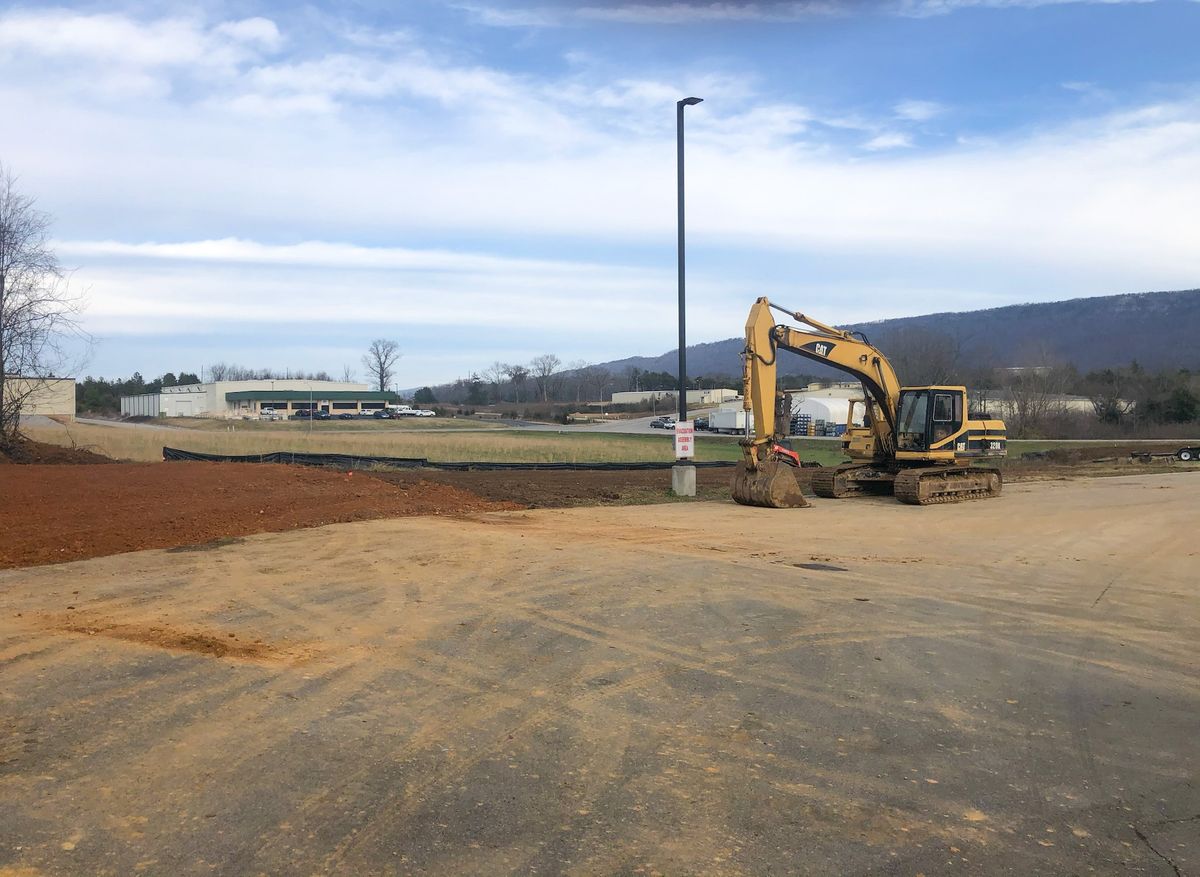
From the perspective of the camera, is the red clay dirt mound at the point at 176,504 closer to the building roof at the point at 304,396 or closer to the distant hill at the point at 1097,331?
the building roof at the point at 304,396

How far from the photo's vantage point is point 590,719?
6.77 m

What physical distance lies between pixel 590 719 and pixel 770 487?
1560cm

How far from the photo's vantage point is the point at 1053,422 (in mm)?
85125

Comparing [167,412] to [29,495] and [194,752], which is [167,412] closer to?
[29,495]

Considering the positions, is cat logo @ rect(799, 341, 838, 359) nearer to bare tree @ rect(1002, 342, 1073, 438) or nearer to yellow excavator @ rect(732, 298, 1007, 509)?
yellow excavator @ rect(732, 298, 1007, 509)

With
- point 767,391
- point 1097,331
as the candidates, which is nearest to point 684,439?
point 767,391

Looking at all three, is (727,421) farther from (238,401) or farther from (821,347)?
(821,347)

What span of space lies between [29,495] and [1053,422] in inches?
3257

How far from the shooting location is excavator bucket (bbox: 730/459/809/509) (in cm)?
2192

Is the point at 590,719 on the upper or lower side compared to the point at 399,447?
lower

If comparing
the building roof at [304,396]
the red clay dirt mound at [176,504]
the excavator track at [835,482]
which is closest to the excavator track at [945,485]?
the excavator track at [835,482]

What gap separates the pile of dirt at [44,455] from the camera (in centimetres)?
3023

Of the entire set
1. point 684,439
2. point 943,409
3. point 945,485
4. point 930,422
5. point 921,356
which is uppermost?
point 921,356

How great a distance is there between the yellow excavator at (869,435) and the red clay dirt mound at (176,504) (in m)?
5.68
